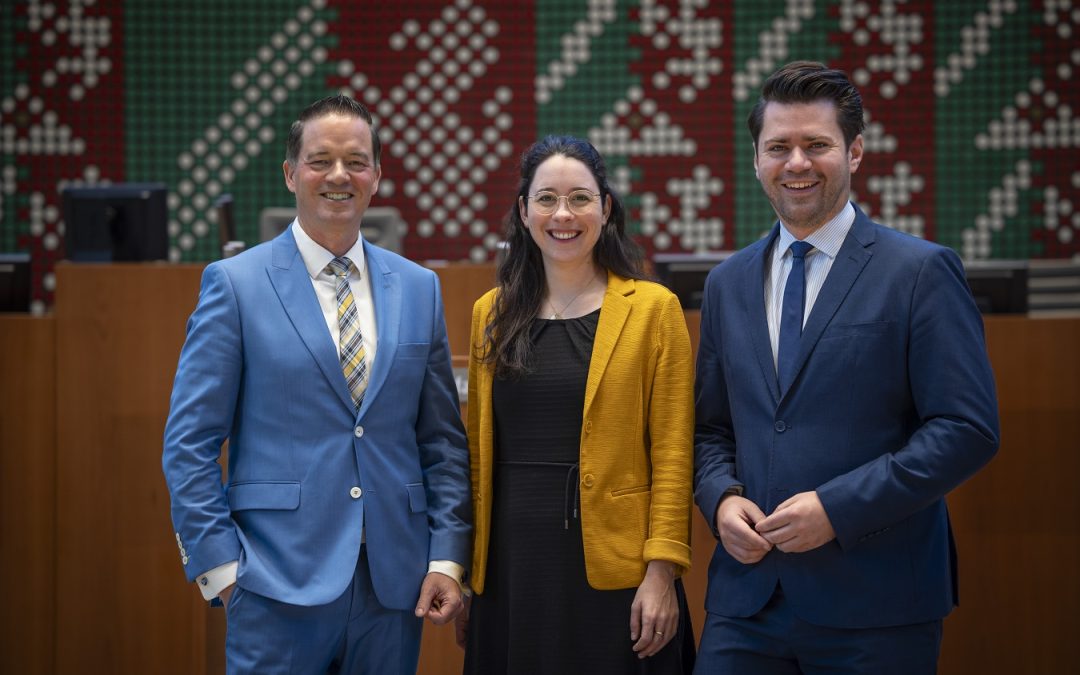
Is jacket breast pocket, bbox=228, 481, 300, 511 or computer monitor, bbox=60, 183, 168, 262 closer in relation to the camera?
jacket breast pocket, bbox=228, 481, 300, 511

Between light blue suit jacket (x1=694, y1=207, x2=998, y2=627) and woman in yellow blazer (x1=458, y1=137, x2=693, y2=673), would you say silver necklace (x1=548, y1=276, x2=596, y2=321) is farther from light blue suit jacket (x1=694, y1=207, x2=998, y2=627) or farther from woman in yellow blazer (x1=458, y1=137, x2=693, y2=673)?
light blue suit jacket (x1=694, y1=207, x2=998, y2=627)

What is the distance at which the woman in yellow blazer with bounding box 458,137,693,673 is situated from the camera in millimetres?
2393

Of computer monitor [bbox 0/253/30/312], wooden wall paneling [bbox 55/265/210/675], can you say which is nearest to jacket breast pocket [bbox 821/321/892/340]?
wooden wall paneling [bbox 55/265/210/675]

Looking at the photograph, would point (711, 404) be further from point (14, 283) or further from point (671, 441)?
point (14, 283)

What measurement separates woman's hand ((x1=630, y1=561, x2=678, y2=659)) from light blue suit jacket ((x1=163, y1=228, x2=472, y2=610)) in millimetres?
400

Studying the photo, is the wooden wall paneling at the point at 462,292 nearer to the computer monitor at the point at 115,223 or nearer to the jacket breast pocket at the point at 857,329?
the computer monitor at the point at 115,223

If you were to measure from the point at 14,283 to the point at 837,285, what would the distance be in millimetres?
3178

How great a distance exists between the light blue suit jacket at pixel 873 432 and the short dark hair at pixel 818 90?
0.23 meters

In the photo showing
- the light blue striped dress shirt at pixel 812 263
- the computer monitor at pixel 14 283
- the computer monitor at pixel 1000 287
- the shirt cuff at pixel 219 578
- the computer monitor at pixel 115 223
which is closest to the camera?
the shirt cuff at pixel 219 578

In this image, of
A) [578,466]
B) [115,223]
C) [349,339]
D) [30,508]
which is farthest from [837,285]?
[115,223]

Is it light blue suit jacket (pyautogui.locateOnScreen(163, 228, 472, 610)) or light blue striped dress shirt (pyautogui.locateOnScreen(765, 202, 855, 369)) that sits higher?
light blue striped dress shirt (pyautogui.locateOnScreen(765, 202, 855, 369))

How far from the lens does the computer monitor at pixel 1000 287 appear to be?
400 centimetres

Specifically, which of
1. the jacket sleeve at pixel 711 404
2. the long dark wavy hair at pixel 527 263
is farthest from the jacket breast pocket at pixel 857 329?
the long dark wavy hair at pixel 527 263

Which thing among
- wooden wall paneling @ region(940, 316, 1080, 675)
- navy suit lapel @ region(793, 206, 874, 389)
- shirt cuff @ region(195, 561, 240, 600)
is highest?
navy suit lapel @ region(793, 206, 874, 389)
